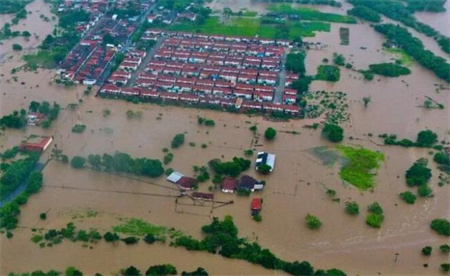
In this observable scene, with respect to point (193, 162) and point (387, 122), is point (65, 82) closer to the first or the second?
point (193, 162)

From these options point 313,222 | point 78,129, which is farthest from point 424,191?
point 78,129

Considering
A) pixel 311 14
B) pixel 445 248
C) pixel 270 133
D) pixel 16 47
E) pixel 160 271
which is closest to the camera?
pixel 160 271

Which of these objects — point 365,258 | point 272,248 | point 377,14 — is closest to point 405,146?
point 365,258

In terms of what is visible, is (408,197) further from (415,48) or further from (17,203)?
(415,48)

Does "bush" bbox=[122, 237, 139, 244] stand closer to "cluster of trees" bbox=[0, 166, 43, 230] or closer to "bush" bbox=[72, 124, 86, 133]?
"cluster of trees" bbox=[0, 166, 43, 230]

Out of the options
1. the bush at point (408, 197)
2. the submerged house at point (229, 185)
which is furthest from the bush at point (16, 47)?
the bush at point (408, 197)

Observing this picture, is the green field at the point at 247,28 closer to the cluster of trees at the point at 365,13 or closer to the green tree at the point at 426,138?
the cluster of trees at the point at 365,13
